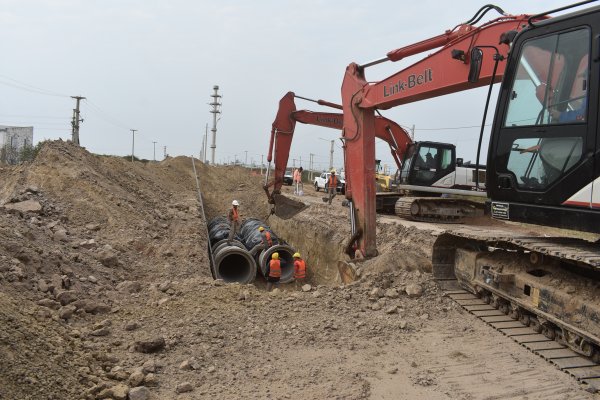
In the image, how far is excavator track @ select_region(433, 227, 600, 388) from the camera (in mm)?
4105

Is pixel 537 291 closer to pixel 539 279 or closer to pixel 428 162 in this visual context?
pixel 539 279

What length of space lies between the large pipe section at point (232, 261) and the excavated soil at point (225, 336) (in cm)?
234

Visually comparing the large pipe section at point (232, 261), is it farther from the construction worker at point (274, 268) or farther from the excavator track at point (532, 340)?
the excavator track at point (532, 340)

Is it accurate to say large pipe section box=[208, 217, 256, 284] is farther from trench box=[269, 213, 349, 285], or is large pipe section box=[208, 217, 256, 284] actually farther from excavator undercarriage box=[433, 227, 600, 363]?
excavator undercarriage box=[433, 227, 600, 363]

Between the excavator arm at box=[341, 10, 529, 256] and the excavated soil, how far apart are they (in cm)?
115

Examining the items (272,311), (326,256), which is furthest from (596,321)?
(326,256)

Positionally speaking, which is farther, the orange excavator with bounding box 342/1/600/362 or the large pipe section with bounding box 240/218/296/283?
the large pipe section with bounding box 240/218/296/283

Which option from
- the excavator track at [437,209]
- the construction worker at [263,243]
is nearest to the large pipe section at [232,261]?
the construction worker at [263,243]

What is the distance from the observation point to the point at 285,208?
16.7 metres

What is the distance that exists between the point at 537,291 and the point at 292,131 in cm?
1005

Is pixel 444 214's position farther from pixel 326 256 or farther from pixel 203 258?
pixel 203 258

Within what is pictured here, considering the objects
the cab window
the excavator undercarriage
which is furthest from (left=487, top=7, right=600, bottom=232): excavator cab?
the excavator undercarriage

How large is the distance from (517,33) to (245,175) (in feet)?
85.8

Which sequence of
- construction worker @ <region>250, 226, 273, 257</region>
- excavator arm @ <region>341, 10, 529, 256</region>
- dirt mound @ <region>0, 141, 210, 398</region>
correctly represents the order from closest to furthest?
dirt mound @ <region>0, 141, 210, 398</region>
excavator arm @ <region>341, 10, 529, 256</region>
construction worker @ <region>250, 226, 273, 257</region>
